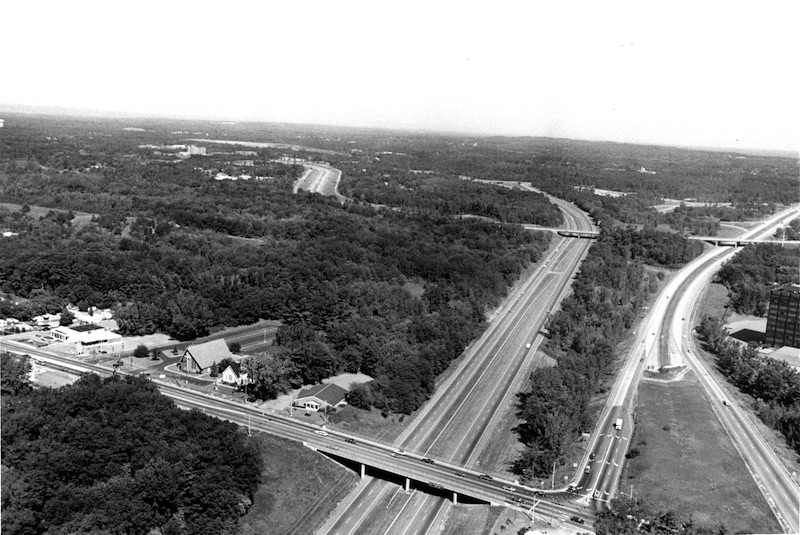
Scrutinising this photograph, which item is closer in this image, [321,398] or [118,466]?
[118,466]

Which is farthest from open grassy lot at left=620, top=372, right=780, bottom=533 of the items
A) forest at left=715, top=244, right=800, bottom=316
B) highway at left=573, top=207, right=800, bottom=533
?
forest at left=715, top=244, right=800, bottom=316

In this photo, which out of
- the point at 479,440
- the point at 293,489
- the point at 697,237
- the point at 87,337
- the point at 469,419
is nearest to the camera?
the point at 293,489

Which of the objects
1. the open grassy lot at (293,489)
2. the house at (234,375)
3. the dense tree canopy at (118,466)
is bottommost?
the open grassy lot at (293,489)

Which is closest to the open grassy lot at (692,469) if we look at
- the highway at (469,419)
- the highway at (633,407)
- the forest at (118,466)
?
the highway at (633,407)

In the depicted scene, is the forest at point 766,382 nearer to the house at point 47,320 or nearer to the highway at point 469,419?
the highway at point 469,419

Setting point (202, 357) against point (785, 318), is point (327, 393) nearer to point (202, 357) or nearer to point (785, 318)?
point (202, 357)

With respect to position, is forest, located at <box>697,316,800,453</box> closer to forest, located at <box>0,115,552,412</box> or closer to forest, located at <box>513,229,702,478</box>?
forest, located at <box>513,229,702,478</box>

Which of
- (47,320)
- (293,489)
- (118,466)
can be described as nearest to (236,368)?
(293,489)
